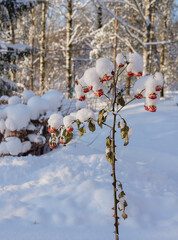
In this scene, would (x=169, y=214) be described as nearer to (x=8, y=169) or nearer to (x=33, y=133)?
(x=8, y=169)

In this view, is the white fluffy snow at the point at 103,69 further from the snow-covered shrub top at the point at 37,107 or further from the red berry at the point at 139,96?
the snow-covered shrub top at the point at 37,107

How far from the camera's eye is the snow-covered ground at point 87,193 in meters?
2.29

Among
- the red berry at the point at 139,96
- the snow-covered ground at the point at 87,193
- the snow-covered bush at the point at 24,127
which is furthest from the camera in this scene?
the snow-covered bush at the point at 24,127

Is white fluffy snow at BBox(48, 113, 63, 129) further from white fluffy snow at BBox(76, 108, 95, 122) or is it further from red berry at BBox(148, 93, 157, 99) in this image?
red berry at BBox(148, 93, 157, 99)

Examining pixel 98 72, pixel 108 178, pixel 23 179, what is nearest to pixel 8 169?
pixel 23 179

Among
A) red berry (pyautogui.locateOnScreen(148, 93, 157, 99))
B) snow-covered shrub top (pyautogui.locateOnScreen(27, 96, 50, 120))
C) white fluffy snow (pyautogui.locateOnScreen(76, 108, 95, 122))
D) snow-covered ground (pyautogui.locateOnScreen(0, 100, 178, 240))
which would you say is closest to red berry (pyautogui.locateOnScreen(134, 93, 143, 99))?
red berry (pyautogui.locateOnScreen(148, 93, 157, 99))

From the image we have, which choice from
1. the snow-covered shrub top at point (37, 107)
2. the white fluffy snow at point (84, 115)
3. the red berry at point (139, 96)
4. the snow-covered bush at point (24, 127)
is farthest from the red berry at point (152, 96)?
the snow-covered shrub top at point (37, 107)

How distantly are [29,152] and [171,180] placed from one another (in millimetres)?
2866

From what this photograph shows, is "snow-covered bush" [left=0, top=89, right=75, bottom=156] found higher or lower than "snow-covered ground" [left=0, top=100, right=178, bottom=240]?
higher

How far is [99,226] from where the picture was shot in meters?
2.35

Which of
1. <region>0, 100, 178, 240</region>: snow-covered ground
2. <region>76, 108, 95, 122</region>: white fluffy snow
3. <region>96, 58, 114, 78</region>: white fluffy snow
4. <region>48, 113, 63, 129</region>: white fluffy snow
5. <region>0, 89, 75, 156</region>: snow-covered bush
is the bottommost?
<region>0, 100, 178, 240</region>: snow-covered ground

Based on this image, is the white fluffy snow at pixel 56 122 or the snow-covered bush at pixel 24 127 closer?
the white fluffy snow at pixel 56 122

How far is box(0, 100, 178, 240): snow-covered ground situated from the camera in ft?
7.50

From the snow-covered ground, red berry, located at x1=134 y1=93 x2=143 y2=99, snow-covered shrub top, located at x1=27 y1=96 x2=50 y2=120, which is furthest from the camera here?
snow-covered shrub top, located at x1=27 y1=96 x2=50 y2=120
